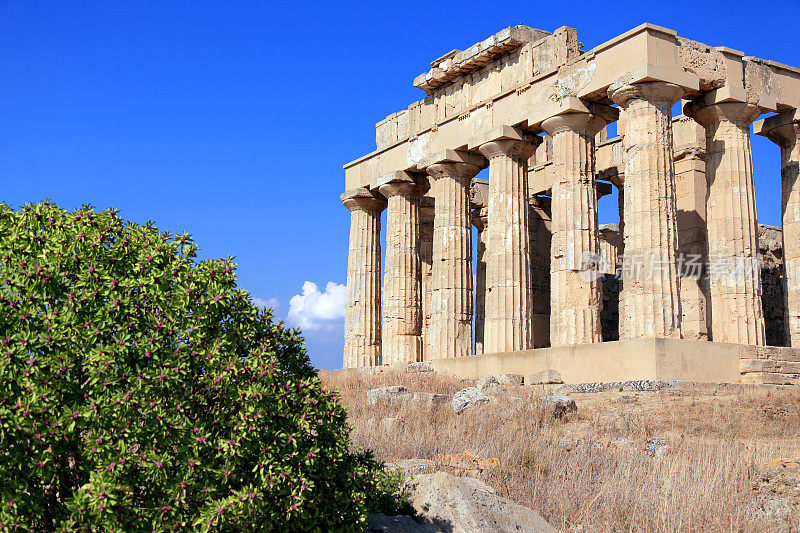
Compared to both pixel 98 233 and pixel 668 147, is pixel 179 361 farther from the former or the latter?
pixel 668 147

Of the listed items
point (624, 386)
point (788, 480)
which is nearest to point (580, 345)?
point (624, 386)

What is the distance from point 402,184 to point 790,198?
416 inches

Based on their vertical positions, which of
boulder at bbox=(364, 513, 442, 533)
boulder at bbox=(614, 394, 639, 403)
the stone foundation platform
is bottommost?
boulder at bbox=(364, 513, 442, 533)

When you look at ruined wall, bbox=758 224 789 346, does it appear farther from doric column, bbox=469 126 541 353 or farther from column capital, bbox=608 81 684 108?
column capital, bbox=608 81 684 108

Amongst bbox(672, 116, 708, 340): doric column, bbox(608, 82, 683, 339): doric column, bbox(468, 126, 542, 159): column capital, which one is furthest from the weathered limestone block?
bbox(608, 82, 683, 339): doric column

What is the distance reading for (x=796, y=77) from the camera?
20766 millimetres

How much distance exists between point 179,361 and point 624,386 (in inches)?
487

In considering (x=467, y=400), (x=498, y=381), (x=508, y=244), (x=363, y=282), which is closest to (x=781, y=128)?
(x=508, y=244)

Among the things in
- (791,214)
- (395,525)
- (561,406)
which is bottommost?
(395,525)

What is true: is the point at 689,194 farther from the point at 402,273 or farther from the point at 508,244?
the point at 402,273

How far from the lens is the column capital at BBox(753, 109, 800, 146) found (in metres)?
20.9

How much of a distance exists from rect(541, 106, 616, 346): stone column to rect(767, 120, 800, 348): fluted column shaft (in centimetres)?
458

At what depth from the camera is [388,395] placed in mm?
15414

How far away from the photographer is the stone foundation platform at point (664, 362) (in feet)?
54.5
